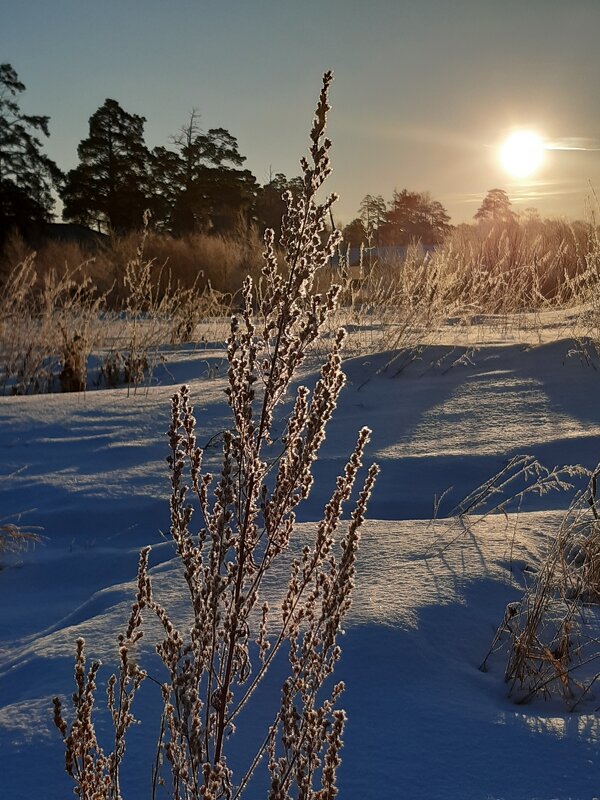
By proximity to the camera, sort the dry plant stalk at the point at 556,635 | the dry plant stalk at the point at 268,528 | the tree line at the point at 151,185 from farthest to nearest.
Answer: the tree line at the point at 151,185
the dry plant stalk at the point at 556,635
the dry plant stalk at the point at 268,528

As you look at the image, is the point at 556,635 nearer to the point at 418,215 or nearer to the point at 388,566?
the point at 388,566

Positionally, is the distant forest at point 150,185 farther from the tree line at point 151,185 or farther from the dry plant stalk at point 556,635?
the dry plant stalk at point 556,635

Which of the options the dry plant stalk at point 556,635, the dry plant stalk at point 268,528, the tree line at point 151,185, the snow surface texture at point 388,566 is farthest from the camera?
the tree line at point 151,185

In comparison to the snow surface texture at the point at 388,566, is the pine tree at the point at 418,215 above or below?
above

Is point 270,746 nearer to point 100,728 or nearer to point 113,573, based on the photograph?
point 100,728

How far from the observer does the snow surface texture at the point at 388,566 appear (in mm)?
1497

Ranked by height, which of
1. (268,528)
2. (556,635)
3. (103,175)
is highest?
(103,175)

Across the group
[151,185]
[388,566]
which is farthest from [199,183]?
[388,566]

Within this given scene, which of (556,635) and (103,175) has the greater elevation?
(103,175)

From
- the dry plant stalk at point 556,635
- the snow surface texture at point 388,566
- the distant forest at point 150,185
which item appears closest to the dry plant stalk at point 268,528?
the snow surface texture at point 388,566

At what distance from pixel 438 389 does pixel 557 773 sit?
12.7ft

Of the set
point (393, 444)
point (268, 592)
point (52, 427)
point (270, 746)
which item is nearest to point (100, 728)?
point (270, 746)

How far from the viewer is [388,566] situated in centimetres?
240

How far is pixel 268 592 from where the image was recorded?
2229mm
